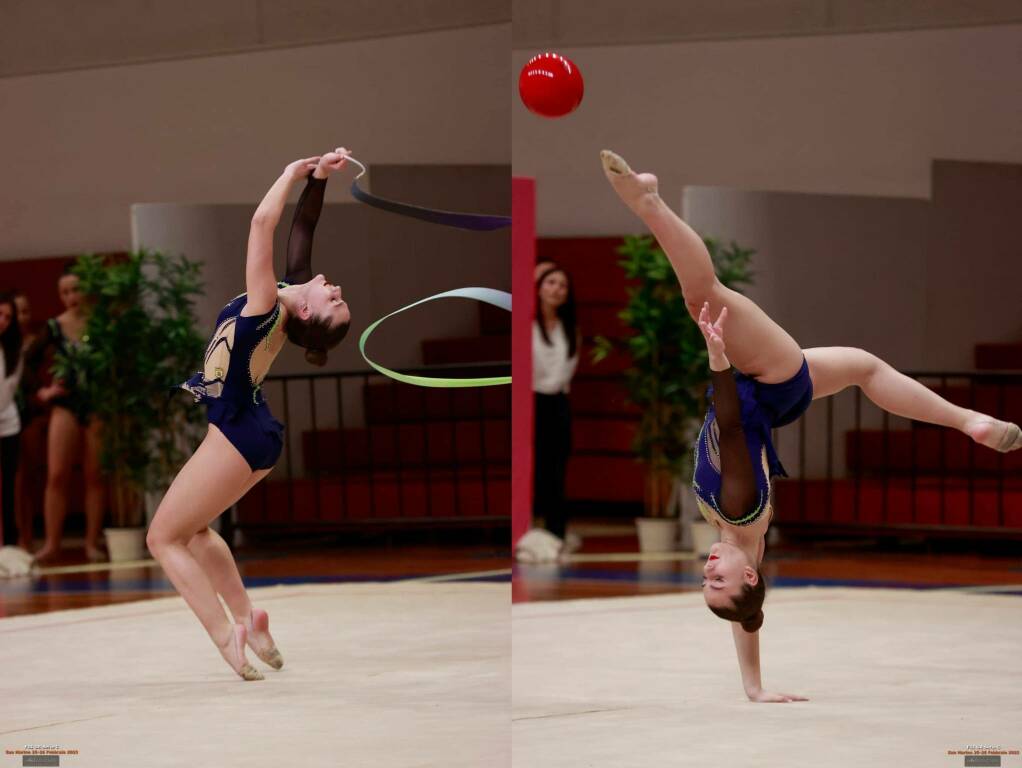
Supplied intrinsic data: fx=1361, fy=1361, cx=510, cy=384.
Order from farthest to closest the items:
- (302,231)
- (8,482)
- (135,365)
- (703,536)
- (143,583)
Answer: (703,536) < (143,583) < (8,482) < (135,365) < (302,231)

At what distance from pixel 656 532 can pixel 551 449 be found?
64 centimetres

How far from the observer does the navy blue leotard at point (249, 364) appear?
2.99 meters

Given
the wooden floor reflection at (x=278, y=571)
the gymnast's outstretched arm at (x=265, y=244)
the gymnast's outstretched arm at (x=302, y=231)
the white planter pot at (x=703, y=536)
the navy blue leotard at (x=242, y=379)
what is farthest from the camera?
the white planter pot at (x=703, y=536)

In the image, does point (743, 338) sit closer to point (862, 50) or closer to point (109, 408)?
point (109, 408)

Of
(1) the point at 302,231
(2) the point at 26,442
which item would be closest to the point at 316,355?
(1) the point at 302,231

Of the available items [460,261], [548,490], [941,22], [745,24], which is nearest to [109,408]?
[460,261]

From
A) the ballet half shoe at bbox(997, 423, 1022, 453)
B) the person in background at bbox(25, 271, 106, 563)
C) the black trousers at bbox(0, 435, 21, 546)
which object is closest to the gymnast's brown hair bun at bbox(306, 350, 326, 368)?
the person in background at bbox(25, 271, 106, 563)

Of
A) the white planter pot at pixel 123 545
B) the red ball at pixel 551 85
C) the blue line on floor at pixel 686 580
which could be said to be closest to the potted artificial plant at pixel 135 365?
the white planter pot at pixel 123 545

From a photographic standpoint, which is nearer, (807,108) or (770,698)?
(770,698)

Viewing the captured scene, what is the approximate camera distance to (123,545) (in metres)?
4.00

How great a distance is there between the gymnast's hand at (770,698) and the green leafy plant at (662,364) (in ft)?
9.29

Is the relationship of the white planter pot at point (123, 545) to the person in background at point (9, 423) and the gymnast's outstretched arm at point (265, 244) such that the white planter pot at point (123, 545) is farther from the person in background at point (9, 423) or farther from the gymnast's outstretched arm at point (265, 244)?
the gymnast's outstretched arm at point (265, 244)

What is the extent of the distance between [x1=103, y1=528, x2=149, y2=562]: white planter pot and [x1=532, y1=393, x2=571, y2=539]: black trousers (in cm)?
220

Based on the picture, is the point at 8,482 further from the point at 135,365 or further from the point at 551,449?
the point at 551,449
